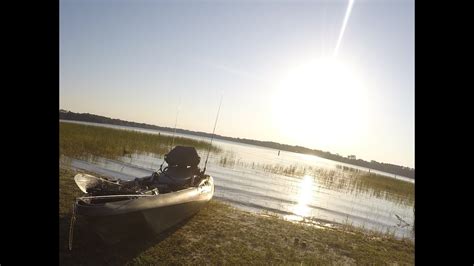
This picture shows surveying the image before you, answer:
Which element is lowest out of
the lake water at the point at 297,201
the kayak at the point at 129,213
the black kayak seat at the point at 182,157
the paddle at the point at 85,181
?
the lake water at the point at 297,201

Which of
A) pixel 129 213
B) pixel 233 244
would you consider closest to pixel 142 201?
pixel 129 213

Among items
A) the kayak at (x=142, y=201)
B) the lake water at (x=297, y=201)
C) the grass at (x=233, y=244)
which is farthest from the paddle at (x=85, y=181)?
the lake water at (x=297, y=201)

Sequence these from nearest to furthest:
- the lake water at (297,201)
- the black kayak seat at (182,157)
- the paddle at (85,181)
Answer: the paddle at (85,181)
the black kayak seat at (182,157)
the lake water at (297,201)

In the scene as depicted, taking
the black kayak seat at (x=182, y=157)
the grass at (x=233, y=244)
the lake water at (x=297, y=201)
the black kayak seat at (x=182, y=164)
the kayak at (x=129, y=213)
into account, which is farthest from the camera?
the lake water at (x=297, y=201)

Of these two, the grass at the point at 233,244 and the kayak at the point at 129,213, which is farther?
the grass at the point at 233,244

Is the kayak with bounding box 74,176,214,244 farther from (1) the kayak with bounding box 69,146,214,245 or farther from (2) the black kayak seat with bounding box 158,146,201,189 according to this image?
(2) the black kayak seat with bounding box 158,146,201,189

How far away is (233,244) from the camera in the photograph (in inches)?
281

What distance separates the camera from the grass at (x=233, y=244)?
18.7 feet

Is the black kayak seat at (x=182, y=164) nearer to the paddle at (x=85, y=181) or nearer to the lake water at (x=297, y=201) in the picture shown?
the paddle at (x=85, y=181)
